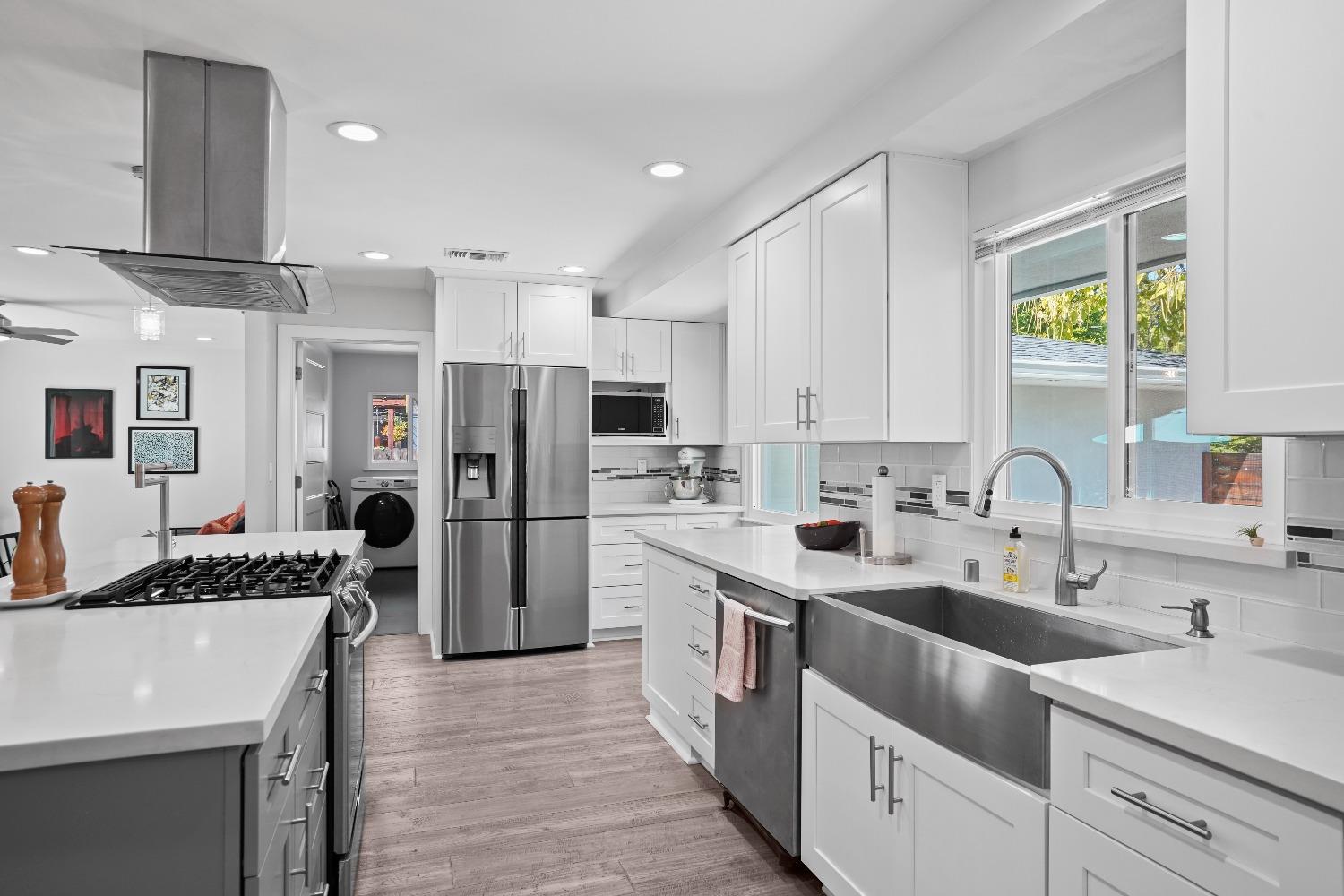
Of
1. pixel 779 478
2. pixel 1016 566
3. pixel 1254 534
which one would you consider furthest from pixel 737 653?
pixel 779 478

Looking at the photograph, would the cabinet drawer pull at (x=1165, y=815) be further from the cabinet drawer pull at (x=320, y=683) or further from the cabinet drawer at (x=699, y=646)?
the cabinet drawer at (x=699, y=646)

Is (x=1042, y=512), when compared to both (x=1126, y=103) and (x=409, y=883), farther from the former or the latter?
(x=409, y=883)

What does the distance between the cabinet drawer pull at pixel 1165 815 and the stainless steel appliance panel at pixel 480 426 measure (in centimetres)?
397

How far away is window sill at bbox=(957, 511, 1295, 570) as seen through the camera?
1.62m

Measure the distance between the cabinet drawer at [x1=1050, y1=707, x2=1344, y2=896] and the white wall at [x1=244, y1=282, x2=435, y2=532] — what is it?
4.83 m

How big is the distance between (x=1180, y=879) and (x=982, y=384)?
64.7 inches

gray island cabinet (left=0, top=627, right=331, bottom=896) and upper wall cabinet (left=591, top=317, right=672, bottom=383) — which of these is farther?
upper wall cabinet (left=591, top=317, right=672, bottom=383)

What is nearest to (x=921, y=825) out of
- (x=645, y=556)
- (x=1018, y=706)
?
(x=1018, y=706)

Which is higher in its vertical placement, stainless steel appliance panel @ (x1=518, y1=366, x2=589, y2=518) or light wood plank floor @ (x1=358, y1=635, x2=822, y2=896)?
stainless steel appliance panel @ (x1=518, y1=366, x2=589, y2=518)

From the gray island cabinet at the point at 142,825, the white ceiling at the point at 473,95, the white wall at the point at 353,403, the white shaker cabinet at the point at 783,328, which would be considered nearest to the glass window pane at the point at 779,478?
the white shaker cabinet at the point at 783,328

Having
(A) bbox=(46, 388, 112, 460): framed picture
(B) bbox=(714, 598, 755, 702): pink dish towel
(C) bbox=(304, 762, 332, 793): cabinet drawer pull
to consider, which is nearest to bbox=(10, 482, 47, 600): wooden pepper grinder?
(C) bbox=(304, 762, 332, 793): cabinet drawer pull

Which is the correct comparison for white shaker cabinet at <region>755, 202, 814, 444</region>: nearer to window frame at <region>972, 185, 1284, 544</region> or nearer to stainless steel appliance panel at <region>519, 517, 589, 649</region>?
window frame at <region>972, 185, 1284, 544</region>

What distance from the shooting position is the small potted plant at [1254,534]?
1.66m

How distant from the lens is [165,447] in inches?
319
